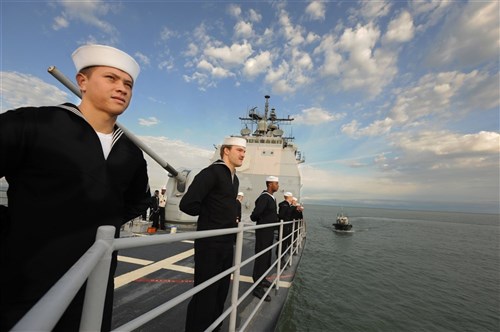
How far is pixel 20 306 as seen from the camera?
3.08ft

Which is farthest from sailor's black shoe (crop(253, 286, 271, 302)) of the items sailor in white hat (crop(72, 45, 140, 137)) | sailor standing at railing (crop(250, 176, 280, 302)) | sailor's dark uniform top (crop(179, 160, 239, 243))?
sailor in white hat (crop(72, 45, 140, 137))

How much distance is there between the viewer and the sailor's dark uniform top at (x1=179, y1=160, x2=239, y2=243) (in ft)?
8.02

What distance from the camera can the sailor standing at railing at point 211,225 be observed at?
2.30 metres

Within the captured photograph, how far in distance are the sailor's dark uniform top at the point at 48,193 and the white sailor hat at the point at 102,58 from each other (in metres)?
0.29

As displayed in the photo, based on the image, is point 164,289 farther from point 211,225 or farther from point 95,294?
point 95,294

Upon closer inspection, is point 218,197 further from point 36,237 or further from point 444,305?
point 444,305

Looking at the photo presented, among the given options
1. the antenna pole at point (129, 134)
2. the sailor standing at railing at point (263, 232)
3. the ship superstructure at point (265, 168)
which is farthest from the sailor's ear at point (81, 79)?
the ship superstructure at point (265, 168)

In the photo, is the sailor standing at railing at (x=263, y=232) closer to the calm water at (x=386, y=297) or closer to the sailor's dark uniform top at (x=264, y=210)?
the sailor's dark uniform top at (x=264, y=210)

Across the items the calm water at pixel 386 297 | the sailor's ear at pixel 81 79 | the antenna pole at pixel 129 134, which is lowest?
the calm water at pixel 386 297

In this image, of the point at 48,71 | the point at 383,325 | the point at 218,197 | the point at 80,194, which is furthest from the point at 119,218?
the point at 383,325

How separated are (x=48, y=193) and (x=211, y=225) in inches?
63.0

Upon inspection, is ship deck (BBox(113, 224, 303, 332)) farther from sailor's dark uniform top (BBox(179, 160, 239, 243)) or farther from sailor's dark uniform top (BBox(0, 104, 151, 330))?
sailor's dark uniform top (BBox(0, 104, 151, 330))

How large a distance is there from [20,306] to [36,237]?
0.24 meters

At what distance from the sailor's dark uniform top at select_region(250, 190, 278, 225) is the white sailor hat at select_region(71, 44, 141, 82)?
3518 millimetres
